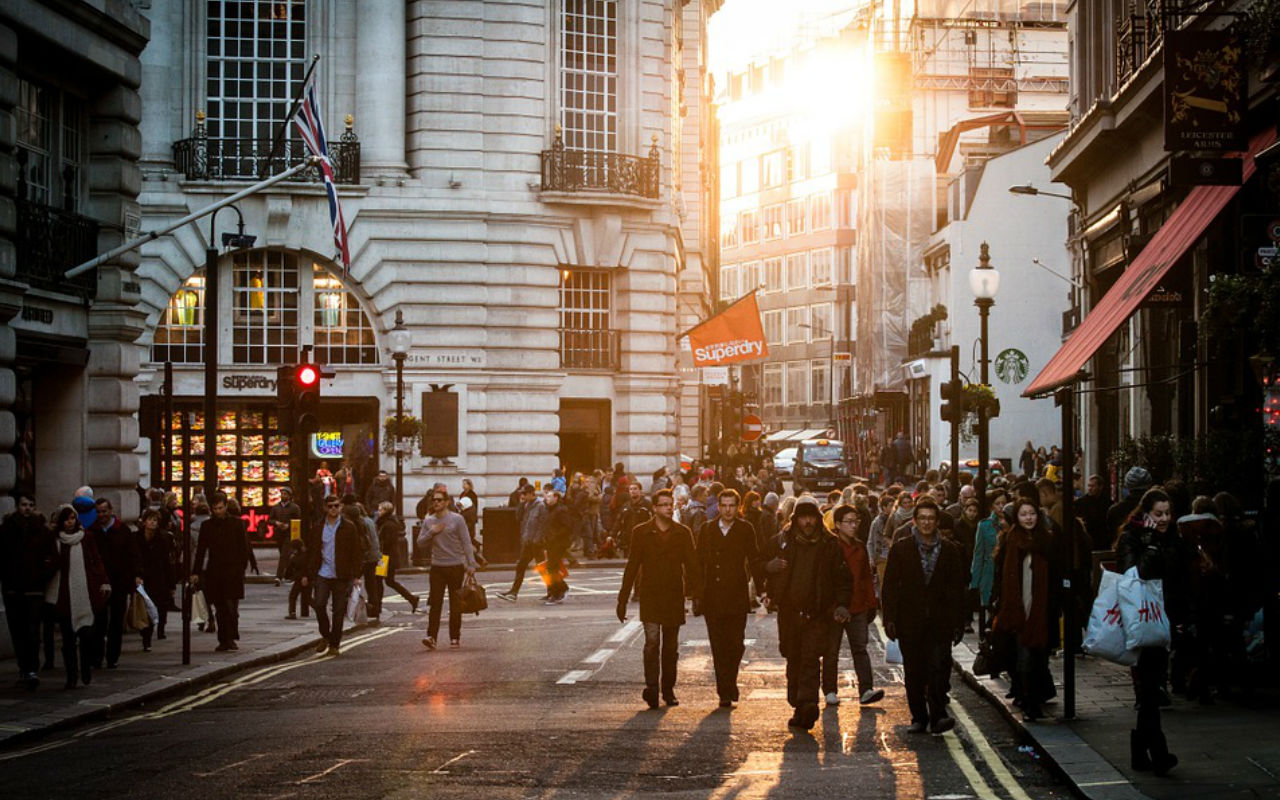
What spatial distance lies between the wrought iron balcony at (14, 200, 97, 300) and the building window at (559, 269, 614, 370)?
21.2 metres

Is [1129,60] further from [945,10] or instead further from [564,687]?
[945,10]

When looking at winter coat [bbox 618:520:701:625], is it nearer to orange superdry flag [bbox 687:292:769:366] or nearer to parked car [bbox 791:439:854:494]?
orange superdry flag [bbox 687:292:769:366]

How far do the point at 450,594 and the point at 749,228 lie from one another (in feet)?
365

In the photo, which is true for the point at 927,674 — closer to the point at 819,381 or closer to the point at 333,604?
the point at 333,604

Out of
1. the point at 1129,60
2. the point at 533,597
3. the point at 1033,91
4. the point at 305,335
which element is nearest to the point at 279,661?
the point at 533,597

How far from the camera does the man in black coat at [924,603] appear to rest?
1456 centimetres

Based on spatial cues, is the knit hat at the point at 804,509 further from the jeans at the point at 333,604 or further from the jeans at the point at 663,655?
the jeans at the point at 333,604

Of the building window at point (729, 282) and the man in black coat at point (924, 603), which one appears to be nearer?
the man in black coat at point (924, 603)

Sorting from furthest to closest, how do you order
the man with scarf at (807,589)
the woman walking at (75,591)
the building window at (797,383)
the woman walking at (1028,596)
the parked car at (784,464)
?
the building window at (797,383) → the parked car at (784,464) → the woman walking at (75,591) → the man with scarf at (807,589) → the woman walking at (1028,596)

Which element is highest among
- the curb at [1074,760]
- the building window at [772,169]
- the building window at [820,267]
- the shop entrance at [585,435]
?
the building window at [772,169]

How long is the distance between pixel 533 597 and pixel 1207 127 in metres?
16.0

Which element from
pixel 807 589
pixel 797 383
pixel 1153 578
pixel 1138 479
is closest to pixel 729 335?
pixel 1138 479

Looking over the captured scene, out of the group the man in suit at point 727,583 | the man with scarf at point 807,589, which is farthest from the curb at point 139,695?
the man with scarf at point 807,589

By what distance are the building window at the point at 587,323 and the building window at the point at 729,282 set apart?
287ft
